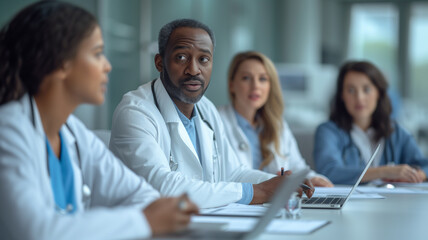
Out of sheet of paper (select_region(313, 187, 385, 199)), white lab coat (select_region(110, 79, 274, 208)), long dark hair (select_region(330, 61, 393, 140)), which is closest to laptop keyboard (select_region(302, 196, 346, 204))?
sheet of paper (select_region(313, 187, 385, 199))

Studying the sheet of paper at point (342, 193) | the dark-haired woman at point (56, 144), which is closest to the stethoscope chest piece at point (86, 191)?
the dark-haired woman at point (56, 144)

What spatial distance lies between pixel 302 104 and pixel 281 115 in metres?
5.02

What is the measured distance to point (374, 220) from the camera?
159 centimetres

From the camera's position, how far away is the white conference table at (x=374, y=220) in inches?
53.1

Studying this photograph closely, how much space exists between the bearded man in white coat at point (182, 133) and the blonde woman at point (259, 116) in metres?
0.75

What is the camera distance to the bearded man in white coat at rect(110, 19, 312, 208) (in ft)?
5.71

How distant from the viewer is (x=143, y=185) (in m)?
1.45

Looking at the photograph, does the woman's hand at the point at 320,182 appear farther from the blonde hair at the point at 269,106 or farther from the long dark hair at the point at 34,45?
the long dark hair at the point at 34,45

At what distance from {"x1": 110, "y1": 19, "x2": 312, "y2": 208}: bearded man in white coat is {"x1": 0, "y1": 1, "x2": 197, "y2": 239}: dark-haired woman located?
33 centimetres

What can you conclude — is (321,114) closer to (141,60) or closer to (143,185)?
(141,60)

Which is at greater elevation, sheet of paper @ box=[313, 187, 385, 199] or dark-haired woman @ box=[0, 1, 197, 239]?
dark-haired woman @ box=[0, 1, 197, 239]

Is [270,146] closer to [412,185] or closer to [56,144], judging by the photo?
[412,185]

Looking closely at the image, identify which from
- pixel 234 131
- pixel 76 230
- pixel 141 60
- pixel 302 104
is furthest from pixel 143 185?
pixel 302 104

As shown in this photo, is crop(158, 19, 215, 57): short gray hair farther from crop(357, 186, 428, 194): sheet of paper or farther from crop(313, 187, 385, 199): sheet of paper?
crop(357, 186, 428, 194): sheet of paper
